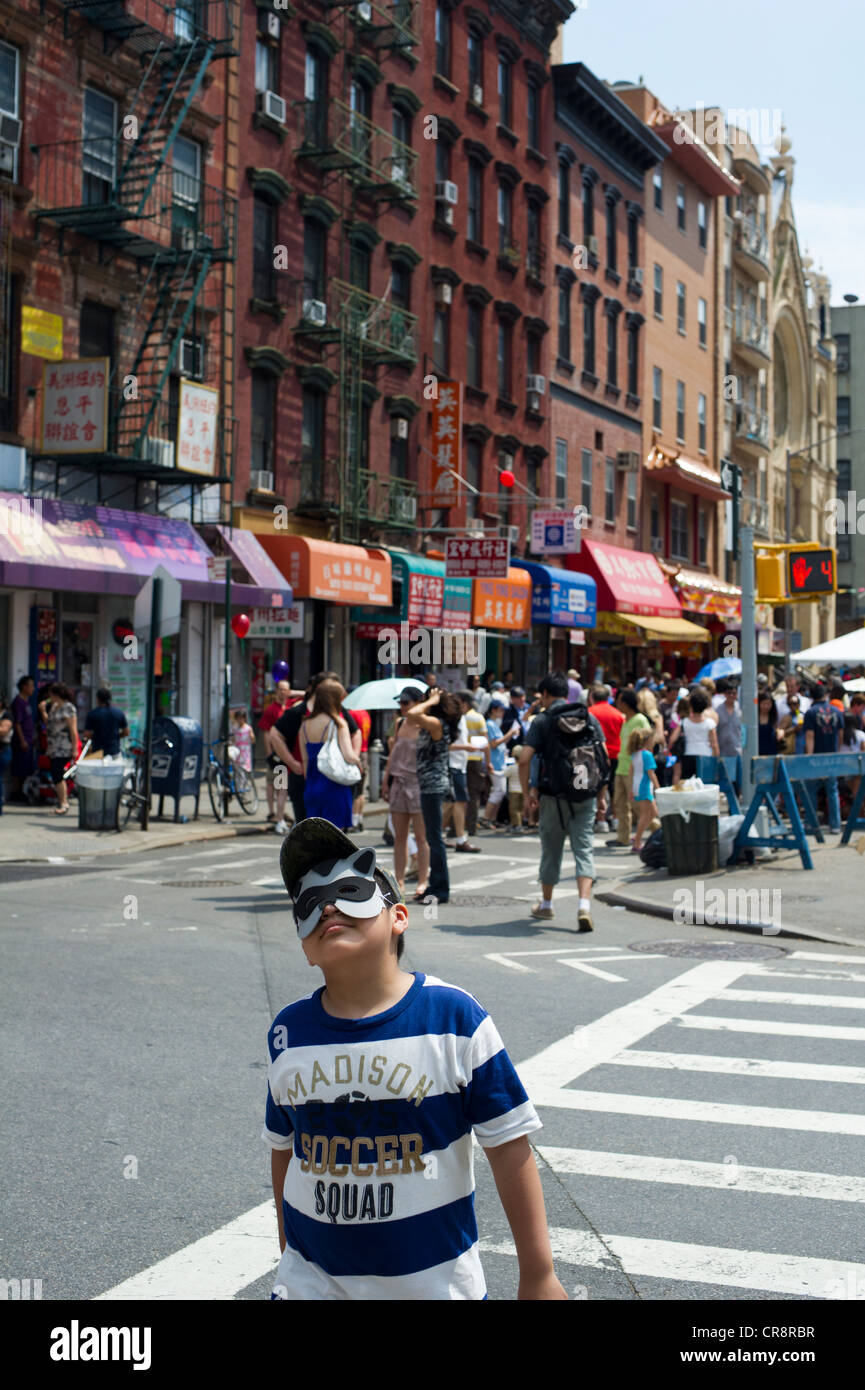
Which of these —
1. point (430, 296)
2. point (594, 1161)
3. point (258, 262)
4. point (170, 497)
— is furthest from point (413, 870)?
point (430, 296)

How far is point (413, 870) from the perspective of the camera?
50.3ft

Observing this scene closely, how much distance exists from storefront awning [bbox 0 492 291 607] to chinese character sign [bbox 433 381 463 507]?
8788 mm

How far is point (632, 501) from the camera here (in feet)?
147

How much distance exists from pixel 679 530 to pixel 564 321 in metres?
10.4

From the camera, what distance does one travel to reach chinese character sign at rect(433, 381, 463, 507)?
3306 centimetres

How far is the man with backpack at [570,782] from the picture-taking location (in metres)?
11.5

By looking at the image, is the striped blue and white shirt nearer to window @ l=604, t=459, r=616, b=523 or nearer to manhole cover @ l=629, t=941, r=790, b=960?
manhole cover @ l=629, t=941, r=790, b=960

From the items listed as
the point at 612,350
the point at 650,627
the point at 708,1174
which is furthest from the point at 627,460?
the point at 708,1174

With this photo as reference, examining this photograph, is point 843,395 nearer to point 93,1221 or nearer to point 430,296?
point 430,296

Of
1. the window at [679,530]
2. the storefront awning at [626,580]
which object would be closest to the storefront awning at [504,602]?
the storefront awning at [626,580]

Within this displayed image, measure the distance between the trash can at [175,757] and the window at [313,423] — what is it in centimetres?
1103

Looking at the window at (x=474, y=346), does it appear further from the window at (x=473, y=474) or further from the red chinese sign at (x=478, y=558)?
the red chinese sign at (x=478, y=558)

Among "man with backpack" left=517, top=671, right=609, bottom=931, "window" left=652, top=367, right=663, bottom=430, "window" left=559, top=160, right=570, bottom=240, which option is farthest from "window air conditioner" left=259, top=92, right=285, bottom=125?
"window" left=652, top=367, right=663, bottom=430

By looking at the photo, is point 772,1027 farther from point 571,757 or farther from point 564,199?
Answer: point 564,199
